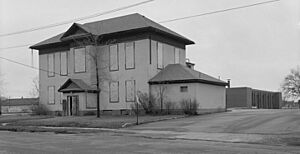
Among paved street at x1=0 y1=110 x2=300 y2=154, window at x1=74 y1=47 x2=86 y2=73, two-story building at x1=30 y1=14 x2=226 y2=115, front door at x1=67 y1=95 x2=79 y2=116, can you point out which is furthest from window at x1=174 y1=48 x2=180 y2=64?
paved street at x1=0 y1=110 x2=300 y2=154

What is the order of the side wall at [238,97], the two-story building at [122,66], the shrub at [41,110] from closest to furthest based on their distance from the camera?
the two-story building at [122,66]
the shrub at [41,110]
the side wall at [238,97]

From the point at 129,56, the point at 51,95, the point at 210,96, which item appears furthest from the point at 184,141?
the point at 51,95

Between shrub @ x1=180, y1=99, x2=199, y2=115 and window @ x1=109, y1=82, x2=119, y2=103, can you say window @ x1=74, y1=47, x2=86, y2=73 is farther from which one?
shrub @ x1=180, y1=99, x2=199, y2=115

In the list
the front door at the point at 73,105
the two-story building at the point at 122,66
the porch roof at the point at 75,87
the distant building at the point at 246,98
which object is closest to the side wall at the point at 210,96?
the two-story building at the point at 122,66

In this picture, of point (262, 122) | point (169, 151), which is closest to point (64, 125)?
point (262, 122)

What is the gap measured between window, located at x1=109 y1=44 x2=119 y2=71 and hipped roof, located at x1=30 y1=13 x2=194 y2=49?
184 centimetres

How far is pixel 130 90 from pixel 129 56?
3.79m

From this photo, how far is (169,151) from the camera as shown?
1344cm

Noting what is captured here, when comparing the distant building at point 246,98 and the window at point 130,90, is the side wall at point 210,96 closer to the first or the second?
the window at point 130,90

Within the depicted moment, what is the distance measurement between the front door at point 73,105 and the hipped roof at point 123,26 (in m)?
7.72

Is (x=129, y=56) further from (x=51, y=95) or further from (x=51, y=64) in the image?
(x=51, y=95)

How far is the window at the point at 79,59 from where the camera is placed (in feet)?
152

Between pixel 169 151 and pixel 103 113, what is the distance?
→ 105 ft

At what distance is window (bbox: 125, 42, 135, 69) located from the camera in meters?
42.8
